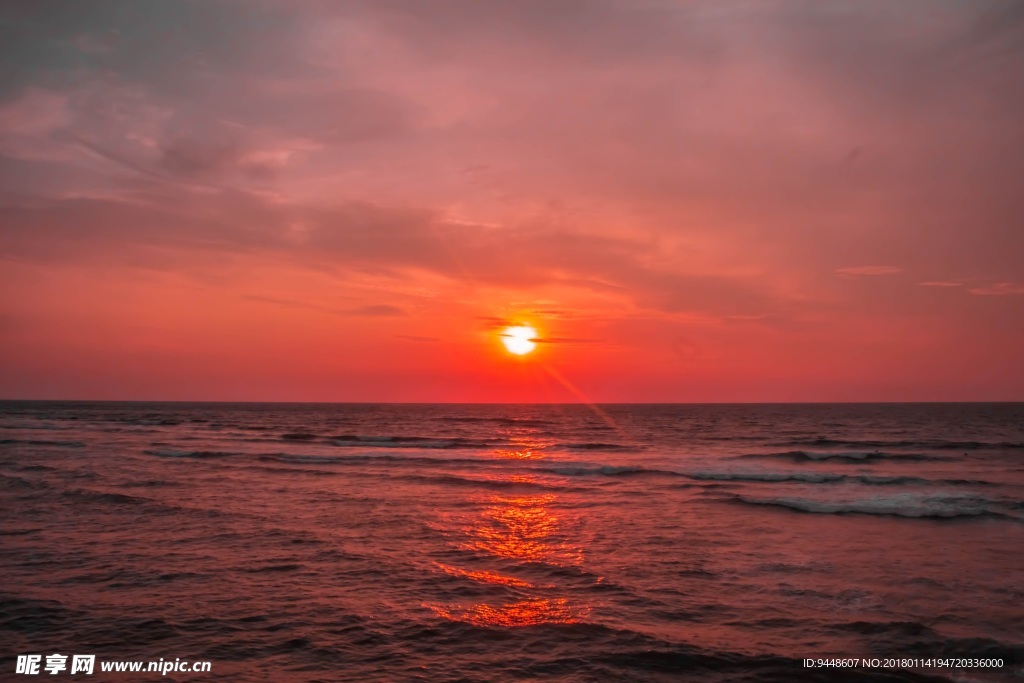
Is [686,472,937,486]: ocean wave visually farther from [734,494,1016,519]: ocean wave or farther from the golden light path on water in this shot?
the golden light path on water

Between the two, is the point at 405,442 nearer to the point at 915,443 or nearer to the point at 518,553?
the point at 915,443

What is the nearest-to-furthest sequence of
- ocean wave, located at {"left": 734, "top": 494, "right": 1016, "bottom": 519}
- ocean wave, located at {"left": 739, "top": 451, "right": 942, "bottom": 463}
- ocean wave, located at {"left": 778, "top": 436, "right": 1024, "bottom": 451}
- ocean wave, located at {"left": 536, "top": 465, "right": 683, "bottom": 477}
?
ocean wave, located at {"left": 734, "top": 494, "right": 1016, "bottom": 519} → ocean wave, located at {"left": 536, "top": 465, "right": 683, "bottom": 477} → ocean wave, located at {"left": 739, "top": 451, "right": 942, "bottom": 463} → ocean wave, located at {"left": 778, "top": 436, "right": 1024, "bottom": 451}

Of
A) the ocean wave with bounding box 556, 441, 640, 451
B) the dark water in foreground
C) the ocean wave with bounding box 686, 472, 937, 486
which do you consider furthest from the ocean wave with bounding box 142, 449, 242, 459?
the ocean wave with bounding box 686, 472, 937, 486

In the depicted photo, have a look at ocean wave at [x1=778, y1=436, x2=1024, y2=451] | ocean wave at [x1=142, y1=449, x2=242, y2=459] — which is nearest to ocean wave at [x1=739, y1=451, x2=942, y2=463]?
ocean wave at [x1=778, y1=436, x2=1024, y2=451]

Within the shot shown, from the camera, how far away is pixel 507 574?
15312mm

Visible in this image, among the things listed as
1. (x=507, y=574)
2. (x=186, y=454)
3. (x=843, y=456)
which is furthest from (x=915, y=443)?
(x=186, y=454)

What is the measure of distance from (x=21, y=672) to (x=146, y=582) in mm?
4431

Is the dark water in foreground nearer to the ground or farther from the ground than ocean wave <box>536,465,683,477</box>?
farther from the ground

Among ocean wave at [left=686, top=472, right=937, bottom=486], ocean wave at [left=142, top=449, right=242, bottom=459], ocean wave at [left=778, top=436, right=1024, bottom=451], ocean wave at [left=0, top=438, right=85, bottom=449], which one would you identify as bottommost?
ocean wave at [left=0, top=438, right=85, bottom=449]

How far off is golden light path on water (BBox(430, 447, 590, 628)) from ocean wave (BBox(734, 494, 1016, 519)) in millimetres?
9410

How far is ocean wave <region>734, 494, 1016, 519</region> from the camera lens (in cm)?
2433

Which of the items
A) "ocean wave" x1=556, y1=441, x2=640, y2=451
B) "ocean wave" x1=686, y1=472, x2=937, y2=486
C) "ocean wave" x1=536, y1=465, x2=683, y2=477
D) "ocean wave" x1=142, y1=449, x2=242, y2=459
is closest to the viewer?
"ocean wave" x1=686, y1=472, x2=937, y2=486

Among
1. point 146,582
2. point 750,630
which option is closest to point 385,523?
point 146,582

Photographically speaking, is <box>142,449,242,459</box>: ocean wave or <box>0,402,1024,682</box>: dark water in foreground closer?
<box>0,402,1024,682</box>: dark water in foreground
